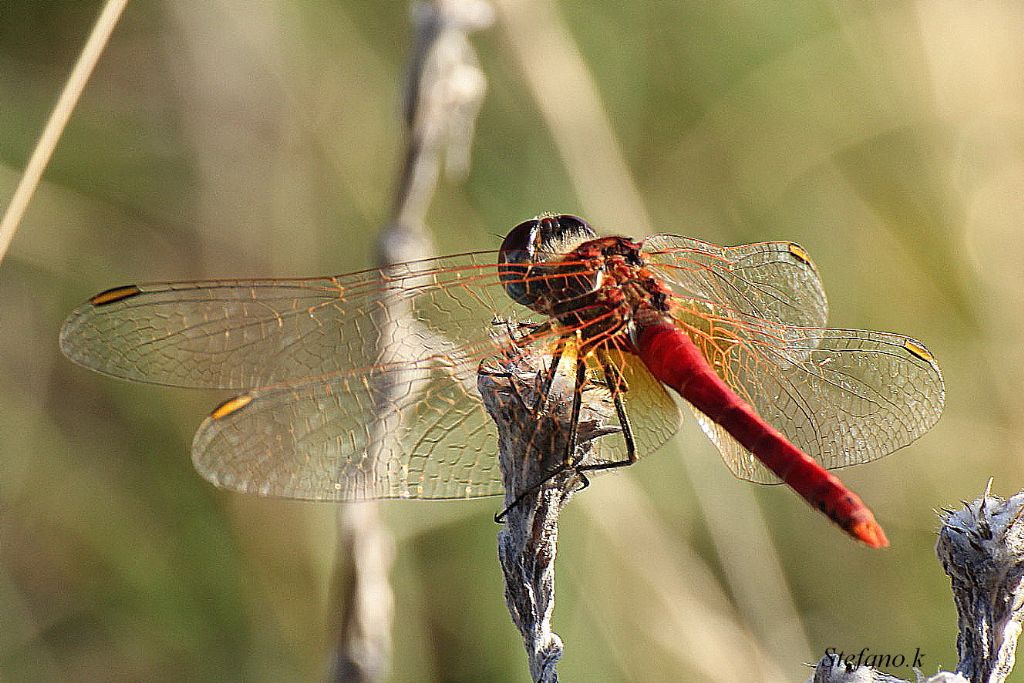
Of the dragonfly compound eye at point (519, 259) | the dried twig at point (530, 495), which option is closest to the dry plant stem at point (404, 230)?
the dragonfly compound eye at point (519, 259)

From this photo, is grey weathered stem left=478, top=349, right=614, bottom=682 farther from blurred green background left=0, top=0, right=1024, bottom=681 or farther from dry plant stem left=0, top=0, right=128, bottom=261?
blurred green background left=0, top=0, right=1024, bottom=681

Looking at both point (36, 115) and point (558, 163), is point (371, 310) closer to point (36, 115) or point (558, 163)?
point (558, 163)

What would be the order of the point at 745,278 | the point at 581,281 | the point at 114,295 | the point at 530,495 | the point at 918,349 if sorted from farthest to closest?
the point at 745,278
the point at 581,281
the point at 918,349
the point at 114,295
the point at 530,495

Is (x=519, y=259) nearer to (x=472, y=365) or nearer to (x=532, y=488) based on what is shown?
(x=472, y=365)

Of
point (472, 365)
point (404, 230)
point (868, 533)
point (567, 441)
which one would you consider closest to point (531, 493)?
point (567, 441)

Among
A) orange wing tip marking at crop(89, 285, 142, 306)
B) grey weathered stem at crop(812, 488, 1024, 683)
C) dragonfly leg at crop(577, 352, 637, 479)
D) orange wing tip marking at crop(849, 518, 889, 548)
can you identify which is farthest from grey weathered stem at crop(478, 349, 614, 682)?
orange wing tip marking at crop(89, 285, 142, 306)
